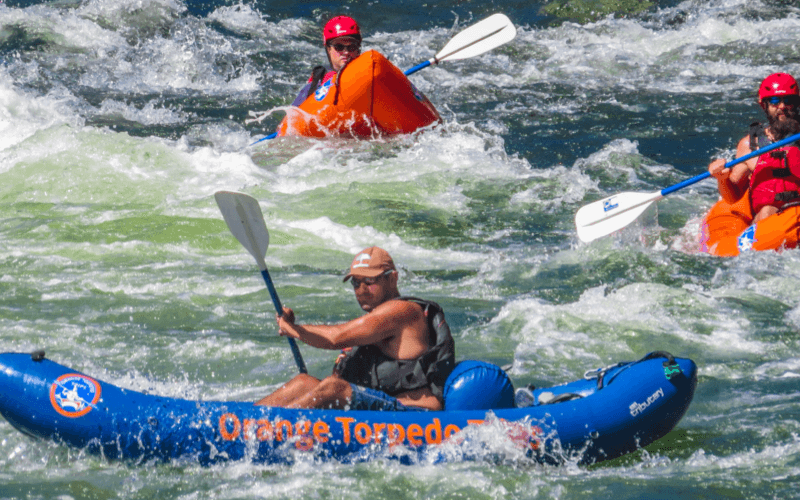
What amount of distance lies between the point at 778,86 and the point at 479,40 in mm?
4436

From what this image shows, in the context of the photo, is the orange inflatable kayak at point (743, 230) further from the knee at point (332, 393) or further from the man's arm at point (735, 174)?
the knee at point (332, 393)

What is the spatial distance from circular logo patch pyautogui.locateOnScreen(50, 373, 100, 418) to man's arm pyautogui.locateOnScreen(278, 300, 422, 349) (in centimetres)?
76

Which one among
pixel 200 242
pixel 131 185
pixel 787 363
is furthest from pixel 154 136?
pixel 787 363

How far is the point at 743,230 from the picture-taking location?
6.07 meters

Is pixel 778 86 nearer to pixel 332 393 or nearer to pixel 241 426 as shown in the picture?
pixel 332 393

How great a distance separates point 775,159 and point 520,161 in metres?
3.34

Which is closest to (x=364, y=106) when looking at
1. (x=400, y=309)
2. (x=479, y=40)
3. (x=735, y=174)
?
(x=479, y=40)

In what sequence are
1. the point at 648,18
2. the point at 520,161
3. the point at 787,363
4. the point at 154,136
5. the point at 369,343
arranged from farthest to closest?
1. the point at 648,18
2. the point at 154,136
3. the point at 520,161
4. the point at 787,363
5. the point at 369,343

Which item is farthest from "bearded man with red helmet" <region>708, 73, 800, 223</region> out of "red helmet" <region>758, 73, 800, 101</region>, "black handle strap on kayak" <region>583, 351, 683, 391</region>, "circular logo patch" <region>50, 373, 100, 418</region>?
"circular logo patch" <region>50, 373, 100, 418</region>

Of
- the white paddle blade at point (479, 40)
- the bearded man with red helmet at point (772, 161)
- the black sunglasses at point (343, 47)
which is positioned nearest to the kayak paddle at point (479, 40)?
the white paddle blade at point (479, 40)

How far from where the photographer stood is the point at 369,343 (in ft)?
12.5

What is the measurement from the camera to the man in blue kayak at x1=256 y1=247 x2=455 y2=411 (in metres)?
3.75

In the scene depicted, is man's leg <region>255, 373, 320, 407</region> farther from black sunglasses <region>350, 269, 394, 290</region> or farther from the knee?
black sunglasses <region>350, 269, 394, 290</region>

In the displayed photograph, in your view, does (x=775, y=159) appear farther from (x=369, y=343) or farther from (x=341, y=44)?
(x=341, y=44)
